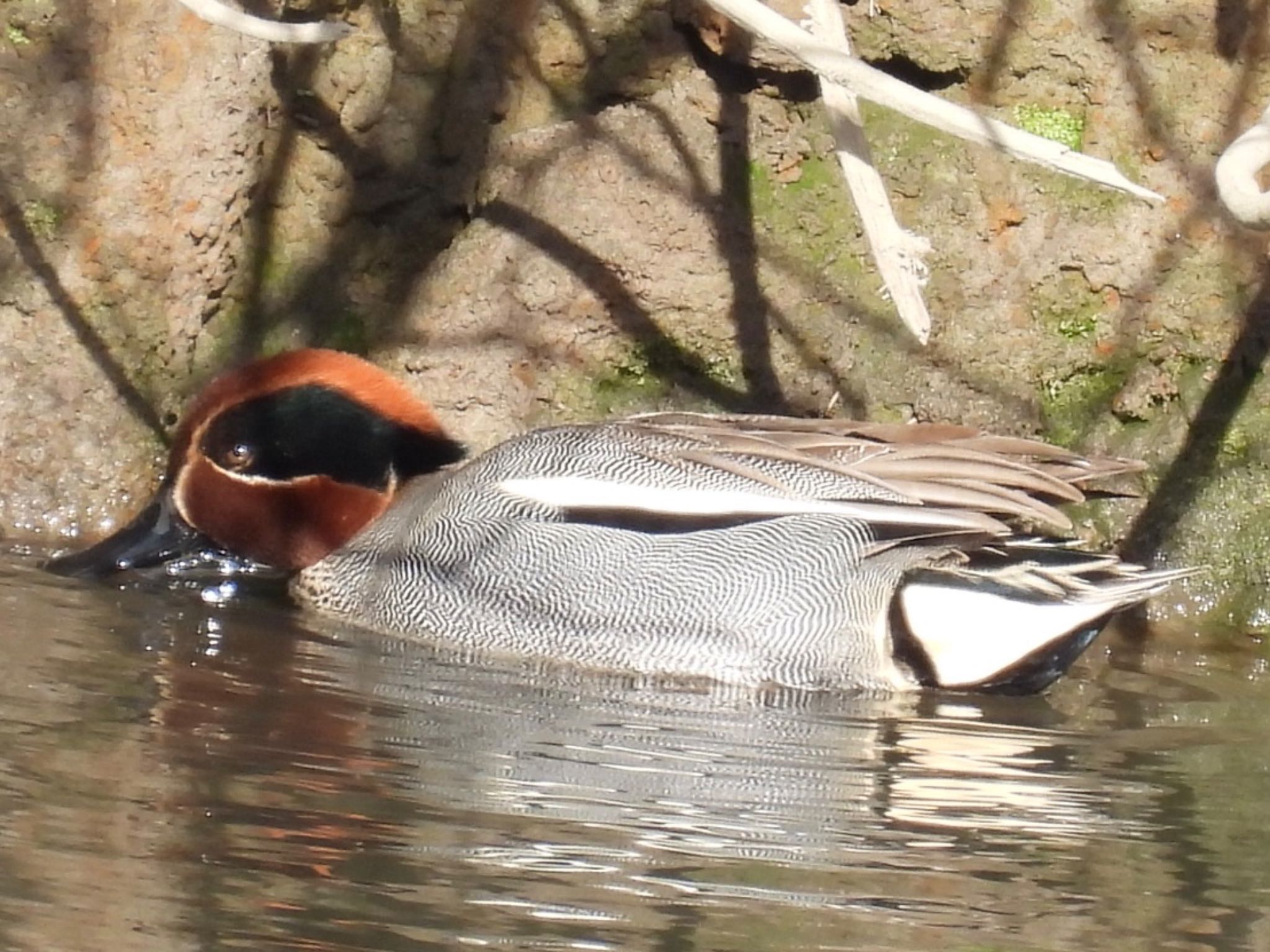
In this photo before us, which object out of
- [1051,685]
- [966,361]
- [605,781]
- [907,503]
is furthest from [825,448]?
[605,781]

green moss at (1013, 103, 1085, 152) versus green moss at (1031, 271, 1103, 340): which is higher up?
green moss at (1013, 103, 1085, 152)

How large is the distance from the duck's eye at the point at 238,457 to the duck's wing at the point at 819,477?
812 millimetres

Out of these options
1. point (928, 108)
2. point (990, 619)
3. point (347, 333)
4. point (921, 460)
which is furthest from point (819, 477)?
point (347, 333)

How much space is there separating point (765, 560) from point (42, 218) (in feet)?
7.62

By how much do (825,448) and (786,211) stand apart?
133 cm

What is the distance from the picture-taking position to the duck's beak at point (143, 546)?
5.11 meters

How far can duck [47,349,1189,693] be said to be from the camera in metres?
4.53

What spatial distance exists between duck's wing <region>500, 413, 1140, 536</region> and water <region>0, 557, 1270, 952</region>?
0.38 m

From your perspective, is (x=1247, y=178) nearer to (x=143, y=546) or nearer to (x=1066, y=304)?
(x=1066, y=304)

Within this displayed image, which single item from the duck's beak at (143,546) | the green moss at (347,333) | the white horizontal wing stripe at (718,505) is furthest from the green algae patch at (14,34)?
the white horizontal wing stripe at (718,505)

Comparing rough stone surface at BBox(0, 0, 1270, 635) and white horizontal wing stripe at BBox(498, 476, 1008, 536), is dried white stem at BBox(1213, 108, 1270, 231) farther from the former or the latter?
rough stone surface at BBox(0, 0, 1270, 635)

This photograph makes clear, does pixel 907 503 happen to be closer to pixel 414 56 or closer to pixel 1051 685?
pixel 1051 685

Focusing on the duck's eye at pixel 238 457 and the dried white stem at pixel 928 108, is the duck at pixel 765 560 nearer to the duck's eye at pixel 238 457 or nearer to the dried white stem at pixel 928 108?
the duck's eye at pixel 238 457

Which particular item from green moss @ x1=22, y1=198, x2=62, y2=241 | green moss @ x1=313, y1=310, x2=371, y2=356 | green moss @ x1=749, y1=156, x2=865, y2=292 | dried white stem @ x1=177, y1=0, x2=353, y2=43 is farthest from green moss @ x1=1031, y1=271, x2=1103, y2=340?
dried white stem @ x1=177, y1=0, x2=353, y2=43
